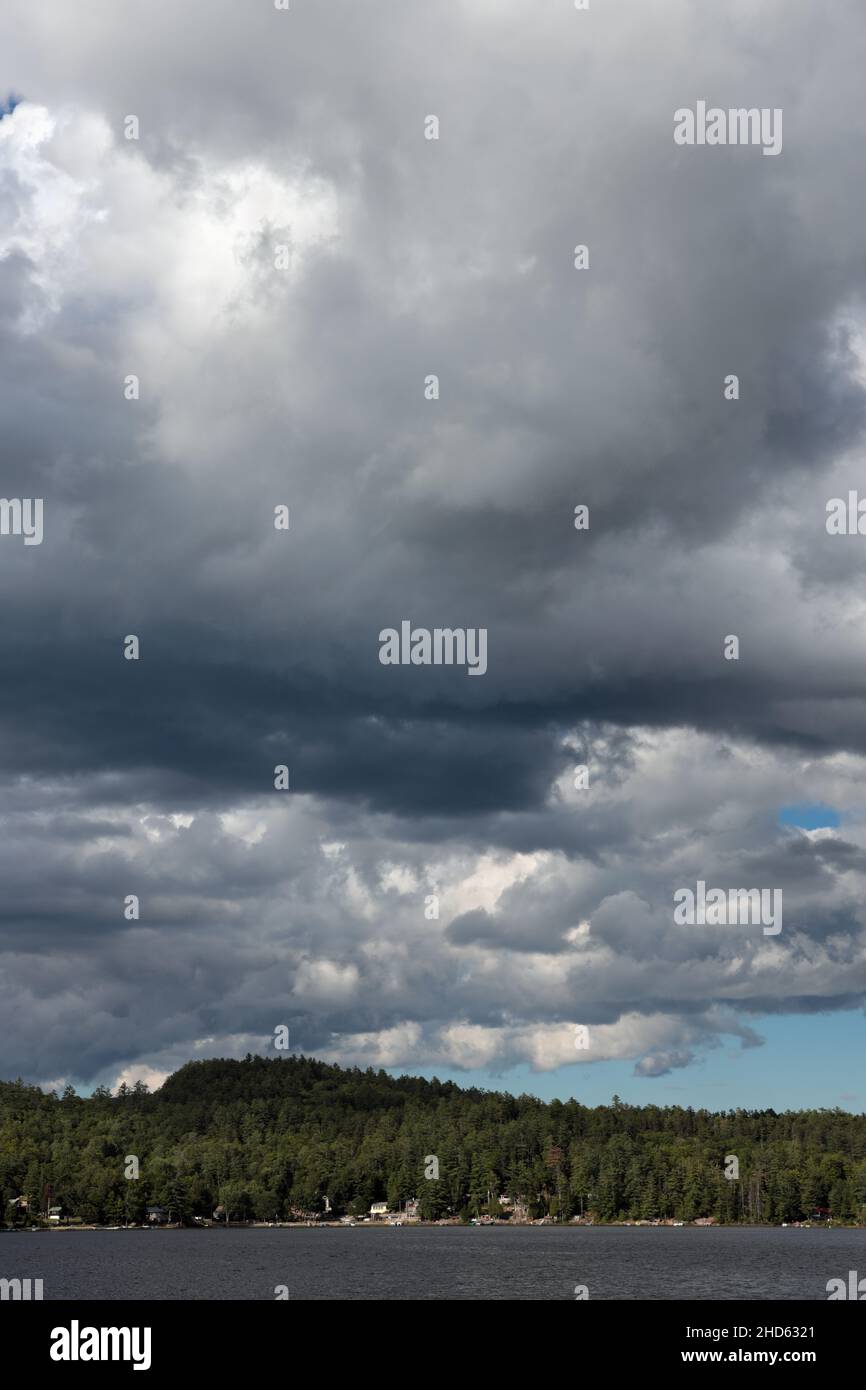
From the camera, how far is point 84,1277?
18438 centimetres

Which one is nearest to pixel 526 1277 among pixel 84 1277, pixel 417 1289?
pixel 417 1289
